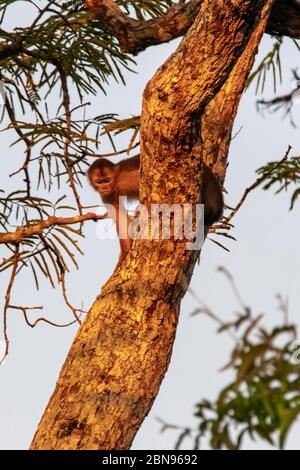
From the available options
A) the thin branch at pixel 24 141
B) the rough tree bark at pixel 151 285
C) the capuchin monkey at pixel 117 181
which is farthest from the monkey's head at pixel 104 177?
the rough tree bark at pixel 151 285

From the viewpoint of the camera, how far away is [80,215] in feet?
20.3

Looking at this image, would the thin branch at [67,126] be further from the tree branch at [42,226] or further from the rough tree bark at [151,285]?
the rough tree bark at [151,285]

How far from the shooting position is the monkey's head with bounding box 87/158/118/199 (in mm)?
8727

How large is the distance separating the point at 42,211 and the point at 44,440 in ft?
7.69

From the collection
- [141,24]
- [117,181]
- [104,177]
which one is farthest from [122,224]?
[141,24]

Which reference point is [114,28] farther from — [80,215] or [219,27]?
[219,27]

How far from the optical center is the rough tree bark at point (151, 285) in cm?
494

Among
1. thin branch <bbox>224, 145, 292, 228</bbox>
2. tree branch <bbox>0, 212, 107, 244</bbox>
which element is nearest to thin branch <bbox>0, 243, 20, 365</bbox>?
tree branch <bbox>0, 212, 107, 244</bbox>

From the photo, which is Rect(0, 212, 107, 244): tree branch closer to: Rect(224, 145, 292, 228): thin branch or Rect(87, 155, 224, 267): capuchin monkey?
Rect(224, 145, 292, 228): thin branch

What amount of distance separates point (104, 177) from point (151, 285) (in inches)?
138

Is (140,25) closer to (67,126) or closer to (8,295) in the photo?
(67,126)

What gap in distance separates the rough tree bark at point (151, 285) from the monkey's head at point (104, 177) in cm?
319

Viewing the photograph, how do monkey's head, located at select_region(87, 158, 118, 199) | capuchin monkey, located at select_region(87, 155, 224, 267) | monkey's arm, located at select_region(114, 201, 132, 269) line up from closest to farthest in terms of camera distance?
1. monkey's arm, located at select_region(114, 201, 132, 269)
2. capuchin monkey, located at select_region(87, 155, 224, 267)
3. monkey's head, located at select_region(87, 158, 118, 199)

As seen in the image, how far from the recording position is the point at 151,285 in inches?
213
